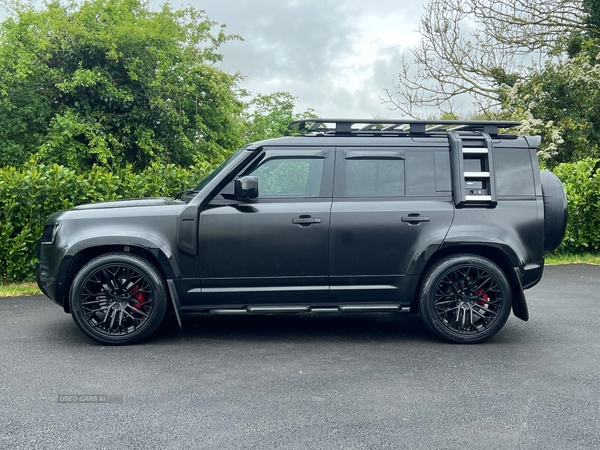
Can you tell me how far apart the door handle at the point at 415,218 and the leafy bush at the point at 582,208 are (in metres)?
6.69

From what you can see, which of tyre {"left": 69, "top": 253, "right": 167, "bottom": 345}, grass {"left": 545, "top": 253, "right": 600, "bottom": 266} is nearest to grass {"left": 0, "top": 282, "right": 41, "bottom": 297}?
tyre {"left": 69, "top": 253, "right": 167, "bottom": 345}

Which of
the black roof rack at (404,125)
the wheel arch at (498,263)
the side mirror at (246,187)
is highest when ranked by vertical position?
the black roof rack at (404,125)

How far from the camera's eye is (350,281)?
543cm

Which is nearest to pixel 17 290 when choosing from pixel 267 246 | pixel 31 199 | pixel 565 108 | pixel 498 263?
pixel 31 199

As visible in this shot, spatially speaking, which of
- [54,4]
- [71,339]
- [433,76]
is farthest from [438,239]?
[54,4]

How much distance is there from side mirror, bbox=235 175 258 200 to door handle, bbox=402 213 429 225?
144cm

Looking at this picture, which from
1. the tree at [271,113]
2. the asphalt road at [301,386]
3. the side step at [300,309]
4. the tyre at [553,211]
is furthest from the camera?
the tree at [271,113]

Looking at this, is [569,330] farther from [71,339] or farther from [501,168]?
[71,339]

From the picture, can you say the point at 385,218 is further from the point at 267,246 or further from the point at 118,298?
the point at 118,298

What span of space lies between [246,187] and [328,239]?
926 mm

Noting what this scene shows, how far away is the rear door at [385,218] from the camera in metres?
5.39

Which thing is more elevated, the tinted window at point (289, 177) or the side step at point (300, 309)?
the tinted window at point (289, 177)

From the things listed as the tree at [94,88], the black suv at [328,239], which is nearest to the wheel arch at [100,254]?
the black suv at [328,239]

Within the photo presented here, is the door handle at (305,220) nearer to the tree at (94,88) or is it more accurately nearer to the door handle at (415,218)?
the door handle at (415,218)
